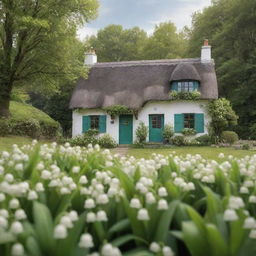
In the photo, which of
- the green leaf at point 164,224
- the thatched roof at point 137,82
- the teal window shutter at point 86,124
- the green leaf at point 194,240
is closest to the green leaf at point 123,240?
the green leaf at point 164,224

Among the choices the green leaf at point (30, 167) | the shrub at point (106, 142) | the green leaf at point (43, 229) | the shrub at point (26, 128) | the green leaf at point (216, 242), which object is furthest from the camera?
the shrub at point (106, 142)

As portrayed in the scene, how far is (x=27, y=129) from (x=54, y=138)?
286 centimetres

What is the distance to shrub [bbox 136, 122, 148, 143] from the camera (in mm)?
20953

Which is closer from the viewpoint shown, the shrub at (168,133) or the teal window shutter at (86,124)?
the shrub at (168,133)

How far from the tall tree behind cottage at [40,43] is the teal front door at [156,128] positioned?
6.02 metres

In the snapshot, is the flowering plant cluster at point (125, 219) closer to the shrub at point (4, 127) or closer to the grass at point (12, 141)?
the grass at point (12, 141)

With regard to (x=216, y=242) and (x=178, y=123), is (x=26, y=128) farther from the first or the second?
(x=216, y=242)

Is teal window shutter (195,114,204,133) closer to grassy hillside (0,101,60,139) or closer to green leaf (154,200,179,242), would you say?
grassy hillside (0,101,60,139)

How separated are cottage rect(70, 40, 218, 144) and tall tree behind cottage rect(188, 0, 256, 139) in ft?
19.6

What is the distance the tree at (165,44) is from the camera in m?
37.6

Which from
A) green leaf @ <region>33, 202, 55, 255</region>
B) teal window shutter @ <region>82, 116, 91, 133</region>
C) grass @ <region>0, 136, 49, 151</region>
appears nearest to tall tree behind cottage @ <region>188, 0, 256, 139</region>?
teal window shutter @ <region>82, 116, 91, 133</region>

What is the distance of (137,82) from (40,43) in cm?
751

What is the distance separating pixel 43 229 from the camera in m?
2.00

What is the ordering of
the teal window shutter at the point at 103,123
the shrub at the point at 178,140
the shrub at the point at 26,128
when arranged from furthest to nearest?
the teal window shutter at the point at 103,123 < the shrub at the point at 178,140 < the shrub at the point at 26,128
